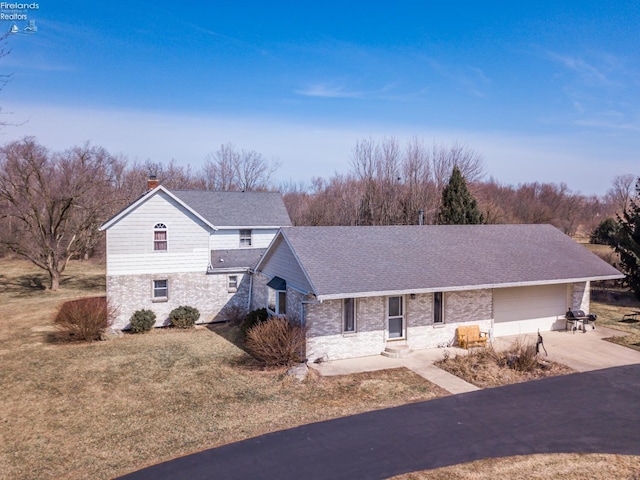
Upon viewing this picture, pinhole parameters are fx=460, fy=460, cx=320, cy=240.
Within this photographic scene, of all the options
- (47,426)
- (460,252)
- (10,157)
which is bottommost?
(47,426)

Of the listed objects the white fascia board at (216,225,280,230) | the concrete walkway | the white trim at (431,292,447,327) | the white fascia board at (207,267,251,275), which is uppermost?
the white fascia board at (216,225,280,230)

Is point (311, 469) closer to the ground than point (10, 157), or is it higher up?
closer to the ground

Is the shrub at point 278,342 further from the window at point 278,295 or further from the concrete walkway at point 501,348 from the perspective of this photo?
the window at point 278,295

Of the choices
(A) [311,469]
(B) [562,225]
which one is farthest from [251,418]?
(B) [562,225]

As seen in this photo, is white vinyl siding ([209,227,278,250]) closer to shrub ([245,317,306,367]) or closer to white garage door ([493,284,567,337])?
shrub ([245,317,306,367])

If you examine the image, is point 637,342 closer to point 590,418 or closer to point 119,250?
point 590,418

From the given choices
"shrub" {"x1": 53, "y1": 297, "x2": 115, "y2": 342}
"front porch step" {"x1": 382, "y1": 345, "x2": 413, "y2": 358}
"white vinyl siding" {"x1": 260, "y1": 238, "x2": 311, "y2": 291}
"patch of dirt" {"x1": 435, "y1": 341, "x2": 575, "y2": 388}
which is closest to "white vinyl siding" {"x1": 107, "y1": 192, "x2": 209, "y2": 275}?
"shrub" {"x1": 53, "y1": 297, "x2": 115, "y2": 342}
